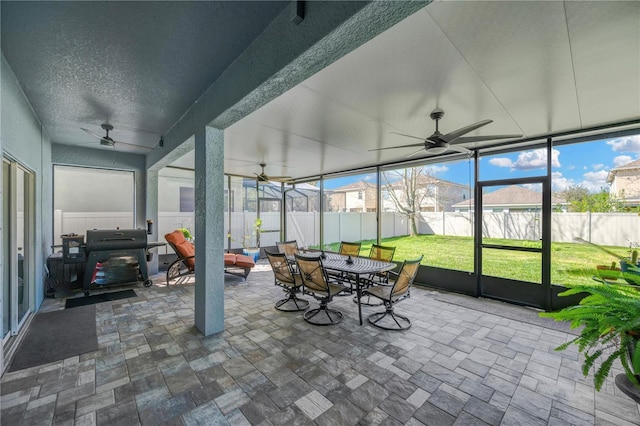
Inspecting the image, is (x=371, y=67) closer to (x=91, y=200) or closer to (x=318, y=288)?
(x=318, y=288)

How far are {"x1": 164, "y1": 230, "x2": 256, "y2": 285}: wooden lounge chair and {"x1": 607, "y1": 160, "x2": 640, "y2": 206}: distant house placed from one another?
20.1 ft

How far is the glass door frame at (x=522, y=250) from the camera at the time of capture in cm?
407

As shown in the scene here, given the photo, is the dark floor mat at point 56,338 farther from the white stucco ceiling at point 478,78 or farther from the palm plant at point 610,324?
the palm plant at point 610,324

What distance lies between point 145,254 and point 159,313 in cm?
175

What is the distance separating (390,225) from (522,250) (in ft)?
17.9

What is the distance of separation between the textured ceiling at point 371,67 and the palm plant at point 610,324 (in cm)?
163

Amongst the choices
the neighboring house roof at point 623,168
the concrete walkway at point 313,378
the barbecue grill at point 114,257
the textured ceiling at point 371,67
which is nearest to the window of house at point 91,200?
the barbecue grill at point 114,257

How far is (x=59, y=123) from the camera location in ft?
12.6

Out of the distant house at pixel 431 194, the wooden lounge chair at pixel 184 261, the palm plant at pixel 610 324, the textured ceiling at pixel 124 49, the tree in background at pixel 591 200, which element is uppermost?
the textured ceiling at pixel 124 49

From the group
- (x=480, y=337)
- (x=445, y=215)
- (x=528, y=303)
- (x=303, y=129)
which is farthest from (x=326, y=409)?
(x=445, y=215)

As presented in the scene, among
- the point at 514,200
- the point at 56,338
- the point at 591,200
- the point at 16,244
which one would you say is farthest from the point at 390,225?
the point at 16,244

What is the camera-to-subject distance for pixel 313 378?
2277 millimetres

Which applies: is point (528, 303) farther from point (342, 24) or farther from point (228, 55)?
point (228, 55)

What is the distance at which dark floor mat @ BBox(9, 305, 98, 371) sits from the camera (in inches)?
100.0
